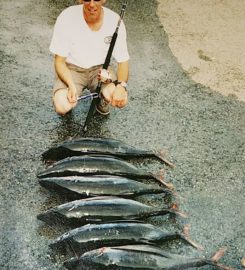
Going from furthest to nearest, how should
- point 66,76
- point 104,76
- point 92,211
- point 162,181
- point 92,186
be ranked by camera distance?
1. point 104,76
2. point 66,76
3. point 162,181
4. point 92,186
5. point 92,211

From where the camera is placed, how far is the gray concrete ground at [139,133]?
3.78m

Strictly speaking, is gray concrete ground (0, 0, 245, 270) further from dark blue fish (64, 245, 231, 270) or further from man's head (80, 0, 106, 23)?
man's head (80, 0, 106, 23)

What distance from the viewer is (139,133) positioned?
499 cm

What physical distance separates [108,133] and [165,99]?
1.15m

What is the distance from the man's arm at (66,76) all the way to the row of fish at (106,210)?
484 millimetres

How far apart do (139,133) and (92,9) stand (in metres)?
1.59

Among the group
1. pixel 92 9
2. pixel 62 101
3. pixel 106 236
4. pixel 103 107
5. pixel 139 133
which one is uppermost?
pixel 92 9

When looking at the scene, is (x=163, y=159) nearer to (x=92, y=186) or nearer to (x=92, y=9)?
(x=92, y=186)

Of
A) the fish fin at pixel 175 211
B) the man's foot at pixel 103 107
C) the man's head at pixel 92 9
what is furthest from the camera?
the man's foot at pixel 103 107

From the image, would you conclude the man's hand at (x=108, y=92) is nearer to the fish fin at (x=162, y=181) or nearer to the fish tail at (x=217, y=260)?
the fish fin at (x=162, y=181)

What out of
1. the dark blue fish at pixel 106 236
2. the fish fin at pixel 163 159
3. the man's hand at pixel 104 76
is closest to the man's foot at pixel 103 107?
the man's hand at pixel 104 76

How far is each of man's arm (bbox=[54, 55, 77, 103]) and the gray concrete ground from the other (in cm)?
62

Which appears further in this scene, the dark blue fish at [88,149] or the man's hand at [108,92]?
the man's hand at [108,92]

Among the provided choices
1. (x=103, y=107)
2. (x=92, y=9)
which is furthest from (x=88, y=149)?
(x=92, y=9)
